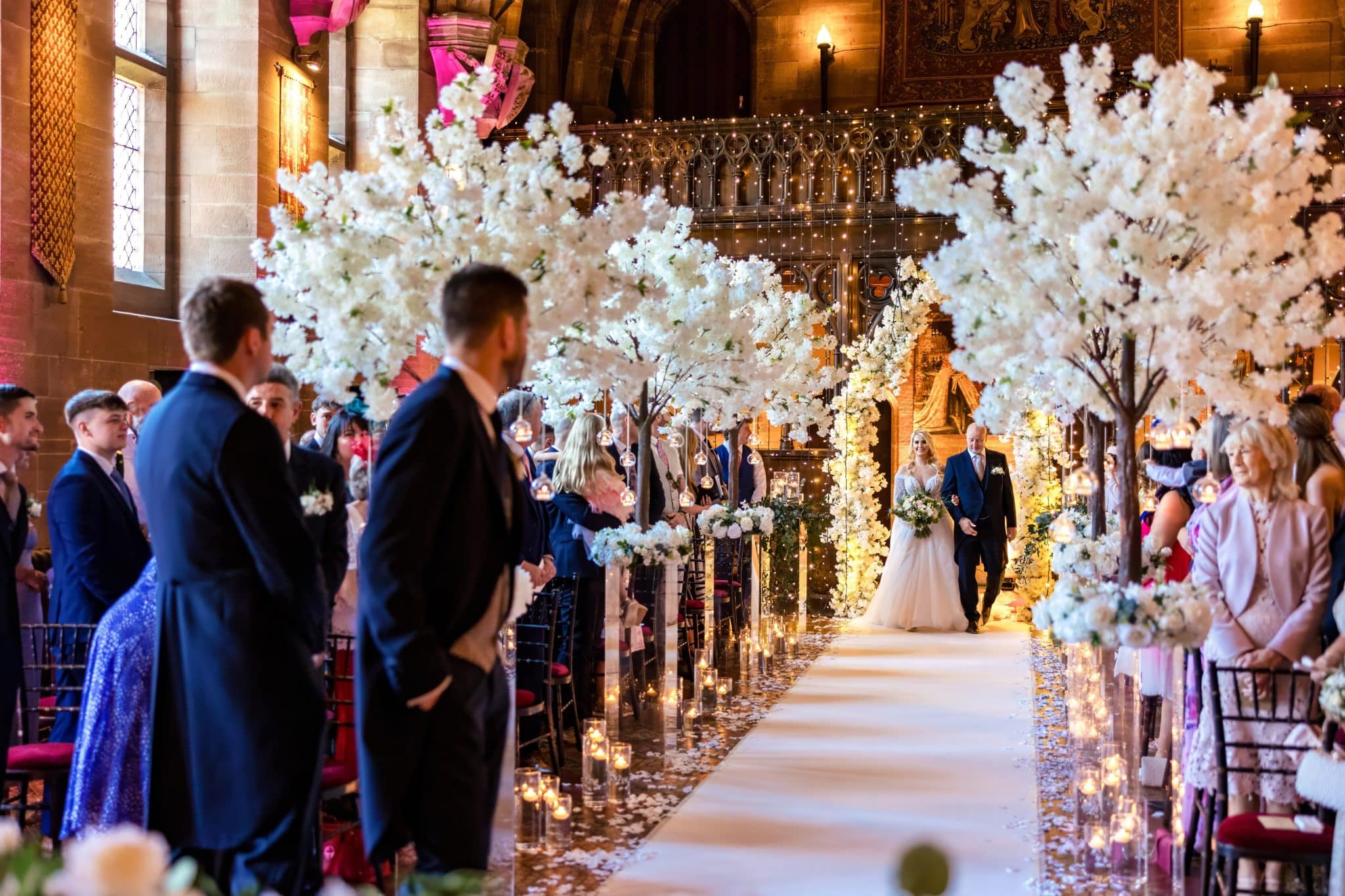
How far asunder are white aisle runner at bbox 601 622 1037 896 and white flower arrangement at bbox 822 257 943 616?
3.59 meters

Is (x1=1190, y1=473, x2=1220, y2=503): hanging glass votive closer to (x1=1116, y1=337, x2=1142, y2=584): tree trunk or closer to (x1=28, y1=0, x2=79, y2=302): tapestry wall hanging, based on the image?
(x1=1116, y1=337, x2=1142, y2=584): tree trunk

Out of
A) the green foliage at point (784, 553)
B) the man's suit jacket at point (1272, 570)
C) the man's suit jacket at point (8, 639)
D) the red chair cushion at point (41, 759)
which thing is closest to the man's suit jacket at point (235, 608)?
the man's suit jacket at point (8, 639)

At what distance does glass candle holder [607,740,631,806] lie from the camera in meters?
6.23

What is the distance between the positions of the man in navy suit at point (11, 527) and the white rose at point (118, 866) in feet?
10.5

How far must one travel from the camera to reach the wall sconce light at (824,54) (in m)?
15.7

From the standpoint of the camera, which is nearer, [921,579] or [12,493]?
[12,493]

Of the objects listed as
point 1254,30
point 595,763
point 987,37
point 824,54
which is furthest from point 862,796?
point 987,37

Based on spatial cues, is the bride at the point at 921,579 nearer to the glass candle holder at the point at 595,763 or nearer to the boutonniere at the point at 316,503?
the glass candle holder at the point at 595,763

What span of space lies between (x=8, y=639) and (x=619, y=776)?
3.03 m

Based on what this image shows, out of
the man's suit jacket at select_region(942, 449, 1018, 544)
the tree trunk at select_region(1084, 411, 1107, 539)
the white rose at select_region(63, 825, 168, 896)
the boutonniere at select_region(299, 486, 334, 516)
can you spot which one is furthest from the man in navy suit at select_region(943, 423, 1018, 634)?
the white rose at select_region(63, 825, 168, 896)

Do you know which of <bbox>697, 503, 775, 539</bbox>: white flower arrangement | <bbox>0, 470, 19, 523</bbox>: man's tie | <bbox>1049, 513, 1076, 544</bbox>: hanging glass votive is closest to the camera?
<bbox>1049, 513, 1076, 544</bbox>: hanging glass votive

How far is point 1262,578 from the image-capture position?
4848mm

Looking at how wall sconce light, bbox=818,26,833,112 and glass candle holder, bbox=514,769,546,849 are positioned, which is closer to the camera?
glass candle holder, bbox=514,769,546,849

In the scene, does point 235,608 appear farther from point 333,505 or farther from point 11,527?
point 11,527
